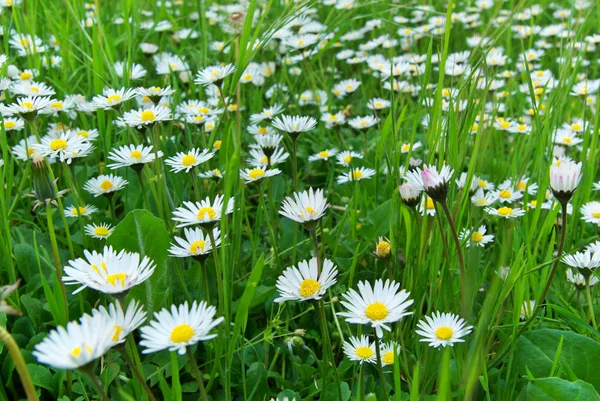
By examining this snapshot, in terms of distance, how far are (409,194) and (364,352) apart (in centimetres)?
29

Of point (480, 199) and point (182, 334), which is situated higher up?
point (182, 334)

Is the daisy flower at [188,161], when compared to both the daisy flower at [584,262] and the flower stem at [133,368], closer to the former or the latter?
the flower stem at [133,368]

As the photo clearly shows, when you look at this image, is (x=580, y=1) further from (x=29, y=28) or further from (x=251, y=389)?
(x=29, y=28)

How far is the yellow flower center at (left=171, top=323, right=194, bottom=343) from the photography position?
0.82 m

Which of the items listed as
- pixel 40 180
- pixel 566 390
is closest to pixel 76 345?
pixel 40 180

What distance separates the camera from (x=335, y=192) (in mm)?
1896

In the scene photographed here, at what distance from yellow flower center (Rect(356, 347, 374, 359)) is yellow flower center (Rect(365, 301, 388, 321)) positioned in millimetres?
98

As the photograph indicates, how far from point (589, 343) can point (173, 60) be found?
70.8 inches

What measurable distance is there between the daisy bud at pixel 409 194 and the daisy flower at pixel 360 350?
0.26 m

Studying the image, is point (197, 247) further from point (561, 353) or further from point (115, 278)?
point (561, 353)

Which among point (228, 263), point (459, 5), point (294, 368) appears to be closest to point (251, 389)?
point (294, 368)

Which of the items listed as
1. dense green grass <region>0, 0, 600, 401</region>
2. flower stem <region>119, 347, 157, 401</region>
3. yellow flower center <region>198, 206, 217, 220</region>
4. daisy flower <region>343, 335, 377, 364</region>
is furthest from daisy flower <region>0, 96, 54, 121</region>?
daisy flower <region>343, 335, 377, 364</region>

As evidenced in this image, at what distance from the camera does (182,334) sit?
32.4 inches

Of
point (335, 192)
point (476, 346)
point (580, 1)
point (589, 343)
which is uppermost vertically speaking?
point (580, 1)
